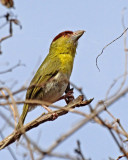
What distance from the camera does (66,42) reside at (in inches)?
236

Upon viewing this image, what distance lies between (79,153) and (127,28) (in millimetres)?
1507

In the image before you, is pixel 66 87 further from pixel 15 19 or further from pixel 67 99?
pixel 15 19

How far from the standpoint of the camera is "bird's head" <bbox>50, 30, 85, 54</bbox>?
5890 mm

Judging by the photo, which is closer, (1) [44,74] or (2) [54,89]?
(2) [54,89]

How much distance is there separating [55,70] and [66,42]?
0.96 m

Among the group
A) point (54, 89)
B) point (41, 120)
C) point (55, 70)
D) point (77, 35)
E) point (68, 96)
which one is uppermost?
point (77, 35)

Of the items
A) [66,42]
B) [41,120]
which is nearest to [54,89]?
Answer: [41,120]

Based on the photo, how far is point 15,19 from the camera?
10.1ft

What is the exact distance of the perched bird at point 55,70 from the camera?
503 centimetres

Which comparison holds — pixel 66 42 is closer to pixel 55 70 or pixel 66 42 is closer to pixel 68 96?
pixel 55 70

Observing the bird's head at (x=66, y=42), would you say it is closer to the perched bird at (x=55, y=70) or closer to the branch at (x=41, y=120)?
the perched bird at (x=55, y=70)

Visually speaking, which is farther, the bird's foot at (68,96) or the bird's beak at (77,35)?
the bird's beak at (77,35)

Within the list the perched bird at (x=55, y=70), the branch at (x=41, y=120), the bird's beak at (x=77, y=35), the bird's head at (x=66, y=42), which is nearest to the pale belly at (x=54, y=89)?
the perched bird at (x=55, y=70)

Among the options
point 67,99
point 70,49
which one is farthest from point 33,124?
point 70,49
